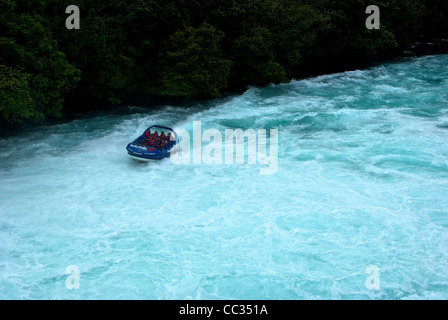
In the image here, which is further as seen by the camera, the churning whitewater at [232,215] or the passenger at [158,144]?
the passenger at [158,144]

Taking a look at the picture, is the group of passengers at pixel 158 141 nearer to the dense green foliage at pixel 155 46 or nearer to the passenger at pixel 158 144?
the passenger at pixel 158 144

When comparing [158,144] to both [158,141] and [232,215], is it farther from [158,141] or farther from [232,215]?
[232,215]

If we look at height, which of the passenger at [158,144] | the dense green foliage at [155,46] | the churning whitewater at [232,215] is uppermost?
the dense green foliage at [155,46]

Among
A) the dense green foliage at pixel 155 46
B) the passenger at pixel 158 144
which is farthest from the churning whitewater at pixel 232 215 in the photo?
the dense green foliage at pixel 155 46

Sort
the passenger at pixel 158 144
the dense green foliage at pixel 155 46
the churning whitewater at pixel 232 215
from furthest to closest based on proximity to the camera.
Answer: the dense green foliage at pixel 155 46, the passenger at pixel 158 144, the churning whitewater at pixel 232 215

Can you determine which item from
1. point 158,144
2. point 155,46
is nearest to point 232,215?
point 158,144
